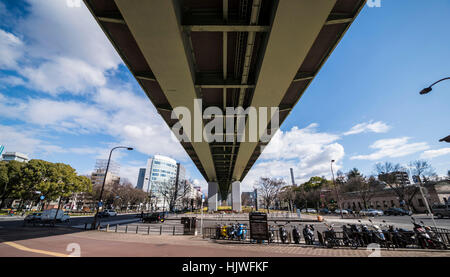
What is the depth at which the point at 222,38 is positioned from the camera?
6.84 m

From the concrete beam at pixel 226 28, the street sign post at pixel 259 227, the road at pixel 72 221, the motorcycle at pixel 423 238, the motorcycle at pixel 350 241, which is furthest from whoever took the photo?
the road at pixel 72 221

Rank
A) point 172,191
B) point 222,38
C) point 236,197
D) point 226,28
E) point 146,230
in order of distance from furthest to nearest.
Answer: point 172,191, point 236,197, point 146,230, point 222,38, point 226,28

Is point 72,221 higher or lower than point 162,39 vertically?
lower

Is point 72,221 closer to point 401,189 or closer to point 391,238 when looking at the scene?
point 391,238

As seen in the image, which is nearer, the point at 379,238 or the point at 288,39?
the point at 288,39

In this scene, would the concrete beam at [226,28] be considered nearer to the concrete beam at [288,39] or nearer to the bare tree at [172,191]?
the concrete beam at [288,39]

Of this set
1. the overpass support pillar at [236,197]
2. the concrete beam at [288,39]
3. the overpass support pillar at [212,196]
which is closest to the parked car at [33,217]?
the concrete beam at [288,39]

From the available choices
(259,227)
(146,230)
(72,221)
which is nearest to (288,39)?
(259,227)

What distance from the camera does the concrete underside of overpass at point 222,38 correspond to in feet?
16.6

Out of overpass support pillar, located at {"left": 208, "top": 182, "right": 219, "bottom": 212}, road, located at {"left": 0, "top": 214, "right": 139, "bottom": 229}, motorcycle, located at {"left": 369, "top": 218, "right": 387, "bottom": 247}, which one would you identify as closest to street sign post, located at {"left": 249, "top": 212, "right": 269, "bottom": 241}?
motorcycle, located at {"left": 369, "top": 218, "right": 387, "bottom": 247}

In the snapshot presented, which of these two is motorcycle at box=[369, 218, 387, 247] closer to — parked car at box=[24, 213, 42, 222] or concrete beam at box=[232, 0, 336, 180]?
concrete beam at box=[232, 0, 336, 180]

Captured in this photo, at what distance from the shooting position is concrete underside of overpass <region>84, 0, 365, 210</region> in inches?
199

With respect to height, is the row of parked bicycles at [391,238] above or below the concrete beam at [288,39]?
below
